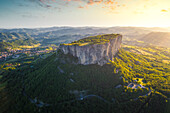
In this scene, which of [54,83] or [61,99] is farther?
[54,83]

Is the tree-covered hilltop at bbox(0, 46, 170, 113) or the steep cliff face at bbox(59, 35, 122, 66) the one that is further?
the steep cliff face at bbox(59, 35, 122, 66)

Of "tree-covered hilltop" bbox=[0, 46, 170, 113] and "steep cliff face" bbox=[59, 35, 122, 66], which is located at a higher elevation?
"steep cliff face" bbox=[59, 35, 122, 66]

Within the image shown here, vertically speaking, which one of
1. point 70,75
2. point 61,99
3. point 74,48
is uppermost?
point 74,48

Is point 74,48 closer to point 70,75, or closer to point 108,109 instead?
point 70,75

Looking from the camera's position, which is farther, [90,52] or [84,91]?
[90,52]

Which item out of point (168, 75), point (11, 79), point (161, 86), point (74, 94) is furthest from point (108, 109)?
point (11, 79)

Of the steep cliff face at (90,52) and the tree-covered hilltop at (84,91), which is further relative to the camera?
the steep cliff face at (90,52)

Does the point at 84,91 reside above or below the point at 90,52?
below

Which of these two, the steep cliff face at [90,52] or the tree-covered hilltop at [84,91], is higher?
the steep cliff face at [90,52]
